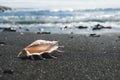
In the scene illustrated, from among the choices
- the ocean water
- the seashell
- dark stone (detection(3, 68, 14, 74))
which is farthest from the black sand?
the ocean water

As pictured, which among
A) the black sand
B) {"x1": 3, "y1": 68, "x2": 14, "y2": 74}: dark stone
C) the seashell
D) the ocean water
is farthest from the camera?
the ocean water

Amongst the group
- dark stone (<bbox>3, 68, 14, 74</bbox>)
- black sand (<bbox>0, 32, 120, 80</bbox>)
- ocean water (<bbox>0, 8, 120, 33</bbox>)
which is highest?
dark stone (<bbox>3, 68, 14, 74</bbox>)

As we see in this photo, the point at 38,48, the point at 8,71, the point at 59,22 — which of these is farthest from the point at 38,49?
the point at 59,22

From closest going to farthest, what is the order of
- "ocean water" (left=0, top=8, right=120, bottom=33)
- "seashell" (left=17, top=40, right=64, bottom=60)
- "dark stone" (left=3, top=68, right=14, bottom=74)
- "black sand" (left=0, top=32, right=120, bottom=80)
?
"black sand" (left=0, top=32, right=120, bottom=80)
"dark stone" (left=3, top=68, right=14, bottom=74)
"seashell" (left=17, top=40, right=64, bottom=60)
"ocean water" (left=0, top=8, right=120, bottom=33)

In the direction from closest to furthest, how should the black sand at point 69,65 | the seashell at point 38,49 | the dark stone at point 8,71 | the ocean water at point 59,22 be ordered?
the black sand at point 69,65
the dark stone at point 8,71
the seashell at point 38,49
the ocean water at point 59,22

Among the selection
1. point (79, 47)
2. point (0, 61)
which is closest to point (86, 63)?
point (0, 61)

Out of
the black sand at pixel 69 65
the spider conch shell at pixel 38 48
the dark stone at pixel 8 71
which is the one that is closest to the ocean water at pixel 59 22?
the black sand at pixel 69 65

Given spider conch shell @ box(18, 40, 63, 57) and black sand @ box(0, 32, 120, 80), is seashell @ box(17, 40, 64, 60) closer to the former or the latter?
spider conch shell @ box(18, 40, 63, 57)

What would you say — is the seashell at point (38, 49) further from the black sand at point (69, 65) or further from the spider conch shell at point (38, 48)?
the black sand at point (69, 65)

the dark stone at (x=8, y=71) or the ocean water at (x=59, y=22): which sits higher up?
the dark stone at (x=8, y=71)

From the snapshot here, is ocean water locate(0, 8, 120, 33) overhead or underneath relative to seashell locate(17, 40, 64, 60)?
underneath

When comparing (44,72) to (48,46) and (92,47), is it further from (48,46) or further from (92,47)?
(92,47)
